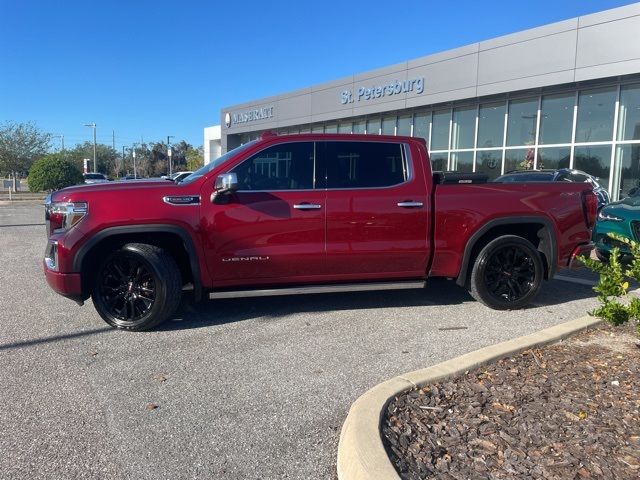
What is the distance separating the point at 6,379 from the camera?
3.83 metres

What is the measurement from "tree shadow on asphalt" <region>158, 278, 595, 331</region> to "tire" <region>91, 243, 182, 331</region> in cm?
26

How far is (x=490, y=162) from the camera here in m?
18.1

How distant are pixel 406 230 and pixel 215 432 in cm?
304

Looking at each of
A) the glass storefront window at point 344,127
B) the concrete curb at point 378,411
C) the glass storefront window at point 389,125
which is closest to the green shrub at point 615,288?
the concrete curb at point 378,411

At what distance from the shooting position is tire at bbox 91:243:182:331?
4887 millimetres

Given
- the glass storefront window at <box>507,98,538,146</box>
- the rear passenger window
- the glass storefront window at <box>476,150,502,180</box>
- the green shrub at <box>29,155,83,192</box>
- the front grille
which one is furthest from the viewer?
the green shrub at <box>29,155,83,192</box>

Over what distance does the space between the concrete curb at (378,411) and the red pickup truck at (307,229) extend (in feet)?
4.67

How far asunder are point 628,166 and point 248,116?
2307cm

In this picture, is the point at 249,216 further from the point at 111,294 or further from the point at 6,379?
the point at 6,379

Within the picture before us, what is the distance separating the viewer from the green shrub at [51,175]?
3344 cm

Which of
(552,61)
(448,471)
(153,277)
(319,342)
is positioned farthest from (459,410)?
(552,61)

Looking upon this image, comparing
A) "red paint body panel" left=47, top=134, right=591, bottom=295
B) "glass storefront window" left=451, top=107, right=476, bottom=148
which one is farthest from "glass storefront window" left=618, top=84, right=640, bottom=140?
"red paint body panel" left=47, top=134, right=591, bottom=295

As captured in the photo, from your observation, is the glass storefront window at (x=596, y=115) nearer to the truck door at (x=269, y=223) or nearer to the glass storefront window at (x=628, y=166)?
the glass storefront window at (x=628, y=166)

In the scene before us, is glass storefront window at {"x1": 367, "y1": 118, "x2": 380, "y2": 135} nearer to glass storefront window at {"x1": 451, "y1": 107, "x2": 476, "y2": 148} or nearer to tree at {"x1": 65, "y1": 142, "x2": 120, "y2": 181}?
glass storefront window at {"x1": 451, "y1": 107, "x2": 476, "y2": 148}
